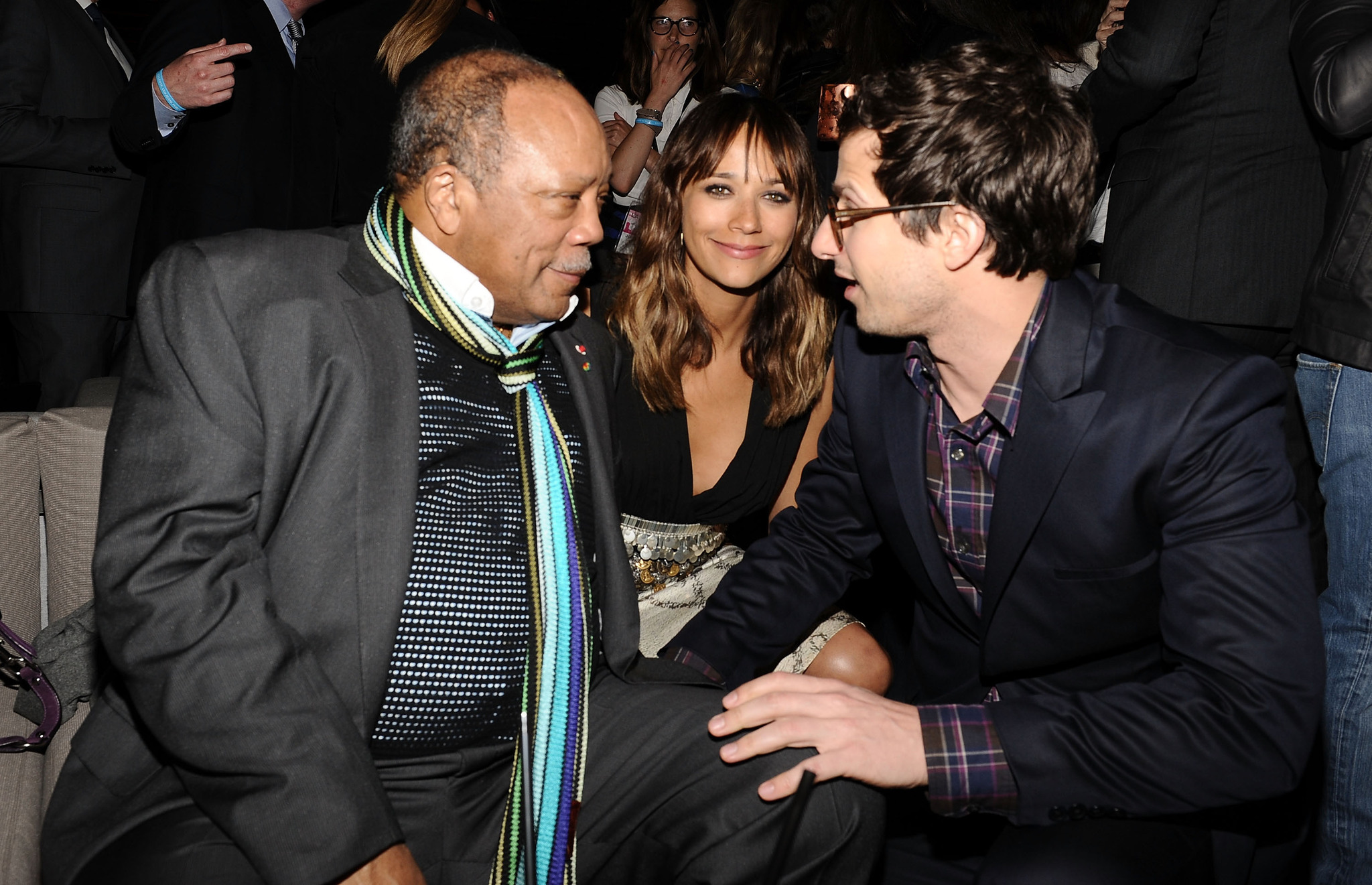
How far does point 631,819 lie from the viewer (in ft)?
5.69

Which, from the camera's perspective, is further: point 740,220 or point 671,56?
point 671,56

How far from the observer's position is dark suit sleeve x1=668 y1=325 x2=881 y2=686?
6.55 feet

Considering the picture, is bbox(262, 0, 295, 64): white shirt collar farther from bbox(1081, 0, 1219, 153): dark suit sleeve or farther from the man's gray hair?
bbox(1081, 0, 1219, 153): dark suit sleeve

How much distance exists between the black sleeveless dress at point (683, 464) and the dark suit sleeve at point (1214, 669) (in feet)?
3.56

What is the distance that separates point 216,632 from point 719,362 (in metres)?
1.59

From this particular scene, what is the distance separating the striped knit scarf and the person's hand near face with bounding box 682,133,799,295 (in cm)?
101

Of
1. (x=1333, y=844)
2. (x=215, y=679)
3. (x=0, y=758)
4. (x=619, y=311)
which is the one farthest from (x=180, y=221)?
(x=1333, y=844)

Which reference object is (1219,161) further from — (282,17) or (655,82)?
(282,17)

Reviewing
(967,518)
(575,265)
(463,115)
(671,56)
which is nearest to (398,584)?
(575,265)

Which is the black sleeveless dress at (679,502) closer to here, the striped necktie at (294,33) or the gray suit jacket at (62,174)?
the striped necktie at (294,33)

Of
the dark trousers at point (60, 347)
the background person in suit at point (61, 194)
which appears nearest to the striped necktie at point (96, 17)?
the background person in suit at point (61, 194)

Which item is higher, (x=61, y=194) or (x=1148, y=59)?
(x=1148, y=59)

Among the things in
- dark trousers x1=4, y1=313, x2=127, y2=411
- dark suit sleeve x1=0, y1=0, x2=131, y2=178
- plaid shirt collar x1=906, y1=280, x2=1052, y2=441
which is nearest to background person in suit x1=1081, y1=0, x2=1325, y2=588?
plaid shirt collar x1=906, y1=280, x2=1052, y2=441

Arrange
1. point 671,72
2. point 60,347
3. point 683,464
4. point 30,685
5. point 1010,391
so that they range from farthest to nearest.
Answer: point 671,72, point 60,347, point 683,464, point 30,685, point 1010,391
